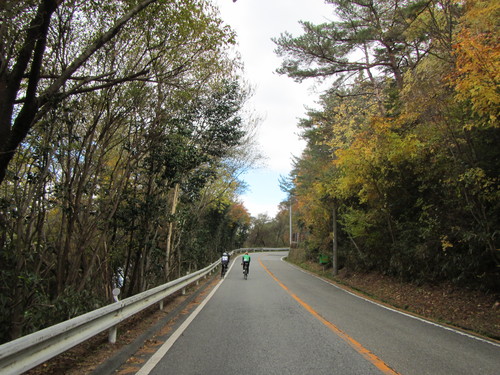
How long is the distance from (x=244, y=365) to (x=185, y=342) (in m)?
1.45

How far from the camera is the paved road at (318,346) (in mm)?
4074

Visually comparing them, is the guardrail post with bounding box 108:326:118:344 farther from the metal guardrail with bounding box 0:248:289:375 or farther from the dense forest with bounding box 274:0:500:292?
the dense forest with bounding box 274:0:500:292

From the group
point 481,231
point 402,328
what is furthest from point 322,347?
point 481,231

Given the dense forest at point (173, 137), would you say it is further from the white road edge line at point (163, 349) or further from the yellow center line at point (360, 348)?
the yellow center line at point (360, 348)

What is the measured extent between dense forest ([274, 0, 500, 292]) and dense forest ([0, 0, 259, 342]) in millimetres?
5359

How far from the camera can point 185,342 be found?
5.19 m

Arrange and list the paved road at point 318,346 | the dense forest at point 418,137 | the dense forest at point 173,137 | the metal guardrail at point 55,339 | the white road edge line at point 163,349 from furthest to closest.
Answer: the dense forest at point 418,137
the dense forest at point 173,137
the paved road at point 318,346
the white road edge line at point 163,349
the metal guardrail at point 55,339

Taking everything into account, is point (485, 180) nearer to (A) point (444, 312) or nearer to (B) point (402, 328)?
(A) point (444, 312)

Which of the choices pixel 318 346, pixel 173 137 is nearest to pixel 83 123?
pixel 173 137

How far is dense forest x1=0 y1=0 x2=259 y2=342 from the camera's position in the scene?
171 inches

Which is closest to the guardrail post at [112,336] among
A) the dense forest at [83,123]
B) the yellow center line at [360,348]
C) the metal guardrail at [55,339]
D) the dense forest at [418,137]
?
the metal guardrail at [55,339]

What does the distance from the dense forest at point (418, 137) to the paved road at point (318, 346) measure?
3.65 meters

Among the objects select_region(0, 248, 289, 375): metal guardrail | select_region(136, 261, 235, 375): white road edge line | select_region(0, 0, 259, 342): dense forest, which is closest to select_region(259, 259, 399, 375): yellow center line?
select_region(136, 261, 235, 375): white road edge line

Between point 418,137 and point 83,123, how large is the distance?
9.91 metres
